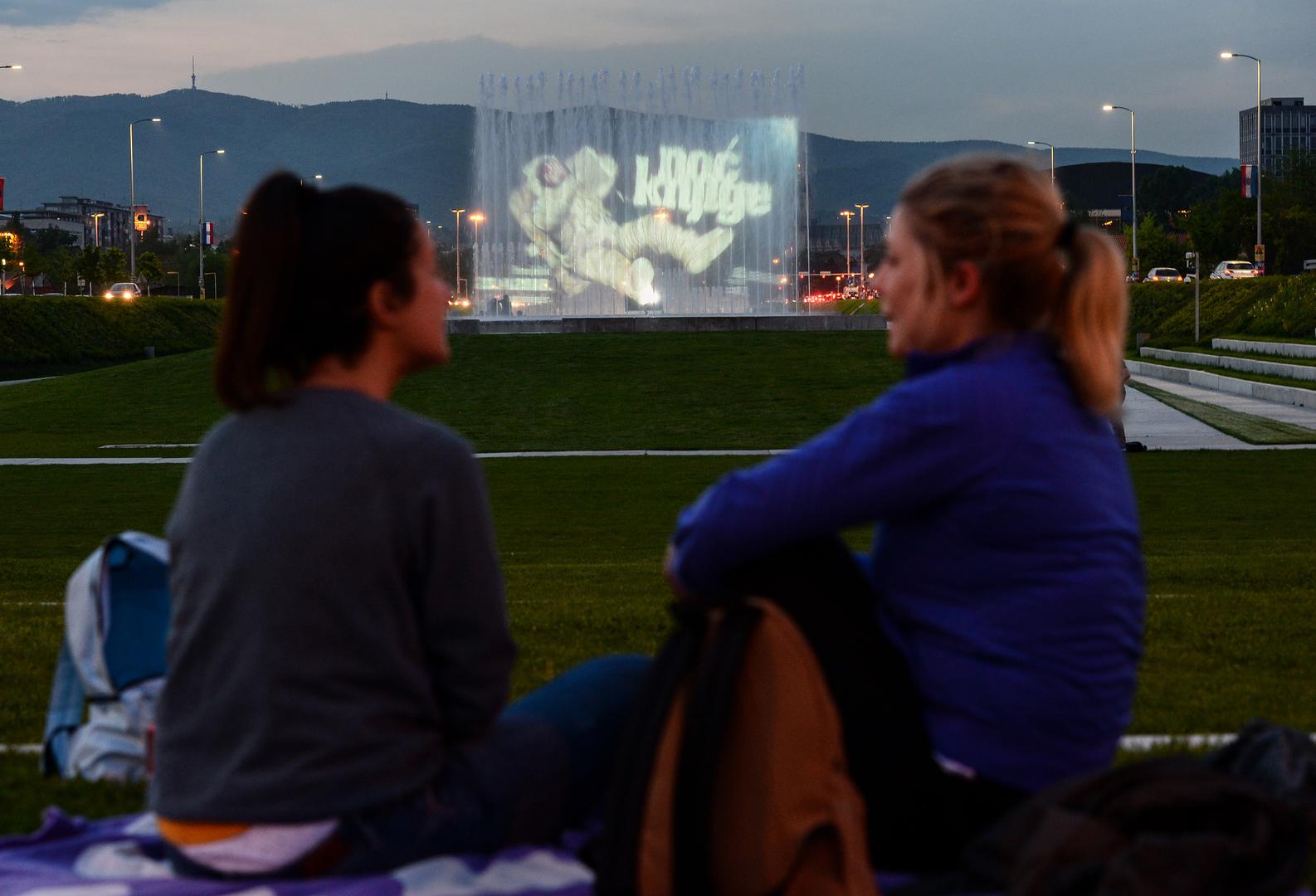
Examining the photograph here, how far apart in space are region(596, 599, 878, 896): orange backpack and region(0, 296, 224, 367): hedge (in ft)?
163

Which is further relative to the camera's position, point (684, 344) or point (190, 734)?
point (684, 344)

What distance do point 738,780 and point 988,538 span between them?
59cm

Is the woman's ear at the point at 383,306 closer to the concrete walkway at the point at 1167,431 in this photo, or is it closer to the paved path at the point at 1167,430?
the concrete walkway at the point at 1167,431

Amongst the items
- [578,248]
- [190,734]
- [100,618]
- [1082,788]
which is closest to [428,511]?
[190,734]

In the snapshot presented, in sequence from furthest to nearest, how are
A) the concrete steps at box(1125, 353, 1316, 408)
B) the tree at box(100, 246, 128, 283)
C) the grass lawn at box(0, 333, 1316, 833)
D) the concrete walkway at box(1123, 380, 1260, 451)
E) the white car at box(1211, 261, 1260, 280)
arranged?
the tree at box(100, 246, 128, 283), the white car at box(1211, 261, 1260, 280), the concrete steps at box(1125, 353, 1316, 408), the concrete walkway at box(1123, 380, 1260, 451), the grass lawn at box(0, 333, 1316, 833)

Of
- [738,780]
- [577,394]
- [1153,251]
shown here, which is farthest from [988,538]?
[1153,251]

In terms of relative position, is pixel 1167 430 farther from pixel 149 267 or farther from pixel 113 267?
pixel 149 267

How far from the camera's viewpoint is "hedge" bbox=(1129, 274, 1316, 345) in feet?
138

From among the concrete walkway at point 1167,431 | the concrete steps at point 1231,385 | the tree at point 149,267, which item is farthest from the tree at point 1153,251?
the concrete walkway at point 1167,431

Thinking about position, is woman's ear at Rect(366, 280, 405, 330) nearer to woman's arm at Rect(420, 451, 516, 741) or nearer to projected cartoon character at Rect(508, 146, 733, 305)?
woman's arm at Rect(420, 451, 516, 741)

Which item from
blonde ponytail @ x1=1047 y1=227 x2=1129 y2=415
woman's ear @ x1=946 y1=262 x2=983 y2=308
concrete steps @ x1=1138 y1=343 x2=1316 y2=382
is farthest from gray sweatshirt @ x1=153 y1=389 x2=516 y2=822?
concrete steps @ x1=1138 y1=343 x2=1316 y2=382

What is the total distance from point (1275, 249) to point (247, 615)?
8444 centimetres

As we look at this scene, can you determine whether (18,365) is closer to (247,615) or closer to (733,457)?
(733,457)

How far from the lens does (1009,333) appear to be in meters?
2.74
